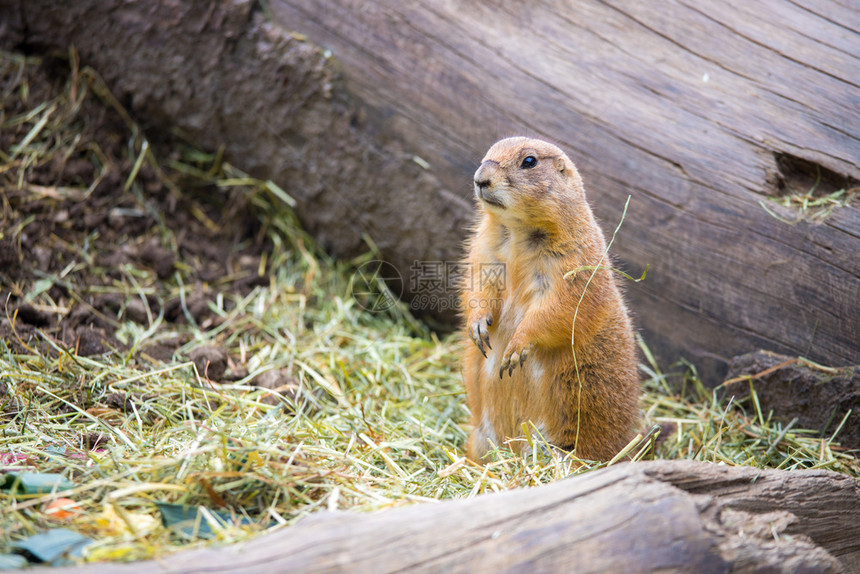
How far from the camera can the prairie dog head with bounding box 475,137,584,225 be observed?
4.01 meters

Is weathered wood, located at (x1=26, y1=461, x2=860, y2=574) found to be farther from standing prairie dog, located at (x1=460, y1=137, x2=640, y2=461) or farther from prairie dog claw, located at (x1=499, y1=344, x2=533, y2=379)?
prairie dog claw, located at (x1=499, y1=344, x2=533, y2=379)

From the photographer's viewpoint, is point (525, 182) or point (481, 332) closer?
point (525, 182)

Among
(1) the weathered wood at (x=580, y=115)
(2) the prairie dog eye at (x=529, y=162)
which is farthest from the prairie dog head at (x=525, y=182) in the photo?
(1) the weathered wood at (x=580, y=115)

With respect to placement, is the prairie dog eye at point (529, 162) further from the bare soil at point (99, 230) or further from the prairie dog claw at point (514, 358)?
the bare soil at point (99, 230)

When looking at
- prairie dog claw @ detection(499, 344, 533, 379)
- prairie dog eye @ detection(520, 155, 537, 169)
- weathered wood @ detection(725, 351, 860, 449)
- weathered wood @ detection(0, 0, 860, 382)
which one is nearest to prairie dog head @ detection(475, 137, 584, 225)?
prairie dog eye @ detection(520, 155, 537, 169)

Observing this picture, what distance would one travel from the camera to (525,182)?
404cm

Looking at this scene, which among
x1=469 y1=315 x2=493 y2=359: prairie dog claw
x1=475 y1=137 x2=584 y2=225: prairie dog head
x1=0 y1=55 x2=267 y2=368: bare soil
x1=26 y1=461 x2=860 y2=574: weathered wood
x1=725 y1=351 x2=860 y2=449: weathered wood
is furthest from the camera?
x1=0 y1=55 x2=267 y2=368: bare soil

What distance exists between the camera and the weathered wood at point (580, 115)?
4574mm

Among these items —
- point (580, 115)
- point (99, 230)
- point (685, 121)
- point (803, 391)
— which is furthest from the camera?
point (99, 230)

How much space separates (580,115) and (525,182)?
1269mm

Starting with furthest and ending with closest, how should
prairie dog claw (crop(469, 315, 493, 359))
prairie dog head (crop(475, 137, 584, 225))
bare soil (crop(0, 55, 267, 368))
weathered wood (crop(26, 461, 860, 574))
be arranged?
1. bare soil (crop(0, 55, 267, 368))
2. prairie dog claw (crop(469, 315, 493, 359))
3. prairie dog head (crop(475, 137, 584, 225))
4. weathered wood (crop(26, 461, 860, 574))

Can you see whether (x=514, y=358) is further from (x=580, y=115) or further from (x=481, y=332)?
(x=580, y=115)

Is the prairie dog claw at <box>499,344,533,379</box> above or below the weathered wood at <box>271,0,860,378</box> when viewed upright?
below

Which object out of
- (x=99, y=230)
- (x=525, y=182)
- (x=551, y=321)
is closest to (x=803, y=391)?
(x=551, y=321)
